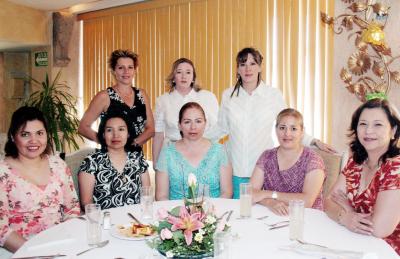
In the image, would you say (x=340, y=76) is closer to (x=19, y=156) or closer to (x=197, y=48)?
(x=197, y=48)

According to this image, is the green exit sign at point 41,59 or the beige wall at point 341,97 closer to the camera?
the beige wall at point 341,97

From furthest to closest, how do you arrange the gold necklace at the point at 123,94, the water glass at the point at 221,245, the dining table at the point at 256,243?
the gold necklace at the point at 123,94 → the dining table at the point at 256,243 → the water glass at the point at 221,245

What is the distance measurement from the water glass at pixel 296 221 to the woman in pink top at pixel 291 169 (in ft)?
2.12

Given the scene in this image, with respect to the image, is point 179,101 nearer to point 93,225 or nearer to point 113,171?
point 113,171

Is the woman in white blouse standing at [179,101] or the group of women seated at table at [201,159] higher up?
the woman in white blouse standing at [179,101]

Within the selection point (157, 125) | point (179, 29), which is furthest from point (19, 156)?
point (179, 29)

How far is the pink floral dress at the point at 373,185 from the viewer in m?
1.76

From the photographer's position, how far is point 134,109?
3387mm

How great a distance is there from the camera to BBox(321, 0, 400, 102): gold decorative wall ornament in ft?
11.7

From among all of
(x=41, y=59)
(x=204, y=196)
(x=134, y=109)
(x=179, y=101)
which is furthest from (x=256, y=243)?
(x=41, y=59)

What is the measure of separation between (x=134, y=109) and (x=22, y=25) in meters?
3.46

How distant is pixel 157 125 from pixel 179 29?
6.85ft

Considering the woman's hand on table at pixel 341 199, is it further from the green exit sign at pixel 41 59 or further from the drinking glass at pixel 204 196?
the green exit sign at pixel 41 59

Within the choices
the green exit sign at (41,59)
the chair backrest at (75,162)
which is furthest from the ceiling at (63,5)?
the chair backrest at (75,162)
